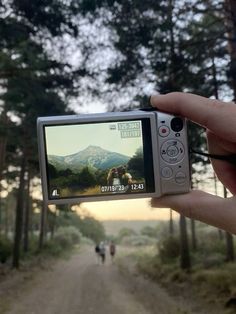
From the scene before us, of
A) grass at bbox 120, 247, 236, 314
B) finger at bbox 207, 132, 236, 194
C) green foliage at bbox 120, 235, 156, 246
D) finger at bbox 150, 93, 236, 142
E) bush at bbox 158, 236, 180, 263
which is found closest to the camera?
finger at bbox 150, 93, 236, 142

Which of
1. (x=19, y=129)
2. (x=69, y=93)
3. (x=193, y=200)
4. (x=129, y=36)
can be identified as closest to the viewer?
(x=193, y=200)

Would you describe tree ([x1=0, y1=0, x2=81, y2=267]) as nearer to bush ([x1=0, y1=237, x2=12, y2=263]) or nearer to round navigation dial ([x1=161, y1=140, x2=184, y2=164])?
round navigation dial ([x1=161, y1=140, x2=184, y2=164])

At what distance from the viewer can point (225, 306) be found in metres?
13.8

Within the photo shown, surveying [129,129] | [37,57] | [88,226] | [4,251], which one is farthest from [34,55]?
[88,226]

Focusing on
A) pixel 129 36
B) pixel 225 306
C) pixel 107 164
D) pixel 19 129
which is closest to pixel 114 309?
pixel 225 306

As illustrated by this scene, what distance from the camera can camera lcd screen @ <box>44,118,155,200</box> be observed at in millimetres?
2025

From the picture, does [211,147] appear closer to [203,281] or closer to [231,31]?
[231,31]

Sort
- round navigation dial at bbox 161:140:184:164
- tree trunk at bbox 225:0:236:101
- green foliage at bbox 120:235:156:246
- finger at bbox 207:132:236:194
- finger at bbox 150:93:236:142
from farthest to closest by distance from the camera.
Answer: green foliage at bbox 120:235:156:246, tree trunk at bbox 225:0:236:101, round navigation dial at bbox 161:140:184:164, finger at bbox 207:132:236:194, finger at bbox 150:93:236:142

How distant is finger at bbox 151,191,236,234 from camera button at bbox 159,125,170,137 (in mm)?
242

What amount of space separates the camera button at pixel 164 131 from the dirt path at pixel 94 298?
11.9 meters

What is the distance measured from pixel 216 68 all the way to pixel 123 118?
12.0 m

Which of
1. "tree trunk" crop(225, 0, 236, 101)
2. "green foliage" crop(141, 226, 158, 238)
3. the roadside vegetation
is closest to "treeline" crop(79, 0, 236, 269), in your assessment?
"tree trunk" crop(225, 0, 236, 101)

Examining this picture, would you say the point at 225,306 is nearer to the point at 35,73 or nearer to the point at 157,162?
the point at 35,73
